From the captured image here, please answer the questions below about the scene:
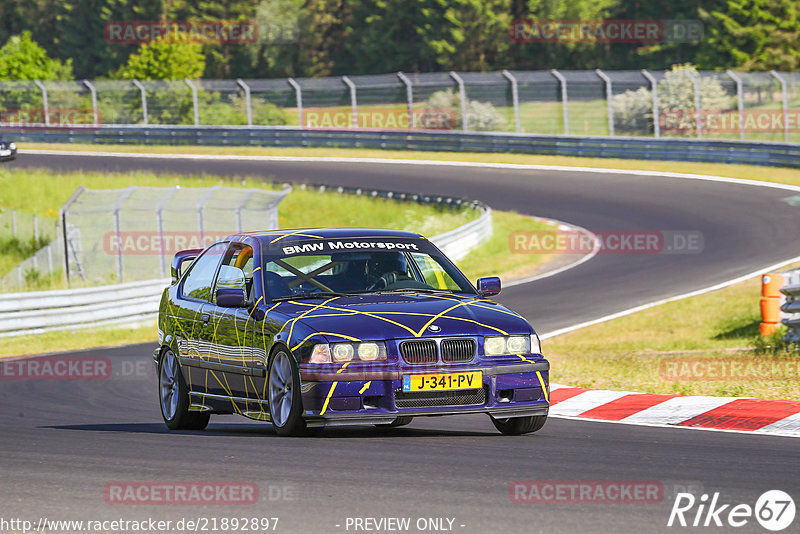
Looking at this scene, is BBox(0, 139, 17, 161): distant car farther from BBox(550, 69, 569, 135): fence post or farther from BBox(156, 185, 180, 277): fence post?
A: BBox(156, 185, 180, 277): fence post

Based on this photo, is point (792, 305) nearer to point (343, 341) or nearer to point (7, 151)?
point (343, 341)

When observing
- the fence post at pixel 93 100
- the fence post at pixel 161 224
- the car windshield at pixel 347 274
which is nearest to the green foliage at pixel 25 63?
the fence post at pixel 93 100

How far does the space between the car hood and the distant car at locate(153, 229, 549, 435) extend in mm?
11

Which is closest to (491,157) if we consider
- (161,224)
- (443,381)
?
(161,224)

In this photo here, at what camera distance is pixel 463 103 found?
47094mm

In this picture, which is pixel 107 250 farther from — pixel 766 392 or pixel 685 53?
pixel 685 53

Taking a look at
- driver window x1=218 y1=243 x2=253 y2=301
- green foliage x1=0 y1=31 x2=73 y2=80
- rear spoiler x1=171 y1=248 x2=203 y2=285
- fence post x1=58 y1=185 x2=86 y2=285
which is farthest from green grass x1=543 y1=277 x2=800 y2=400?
green foliage x1=0 y1=31 x2=73 y2=80

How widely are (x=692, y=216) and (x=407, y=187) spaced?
34.6 feet

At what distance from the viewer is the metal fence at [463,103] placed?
41.8 m

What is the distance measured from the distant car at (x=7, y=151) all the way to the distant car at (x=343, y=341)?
129 ft

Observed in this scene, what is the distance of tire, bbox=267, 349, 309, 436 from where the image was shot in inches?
327

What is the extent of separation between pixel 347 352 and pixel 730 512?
302cm

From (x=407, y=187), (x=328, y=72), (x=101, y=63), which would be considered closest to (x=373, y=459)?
(x=407, y=187)

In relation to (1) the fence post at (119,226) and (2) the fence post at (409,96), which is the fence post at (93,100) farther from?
(1) the fence post at (119,226)
